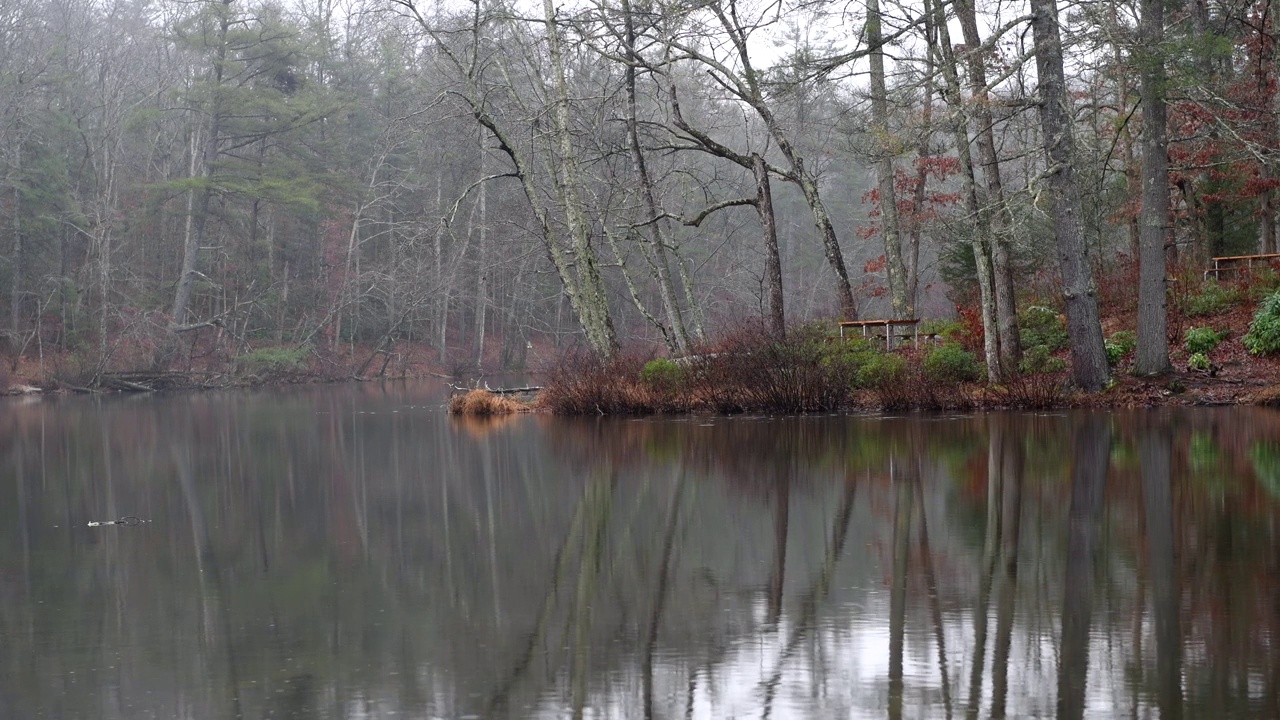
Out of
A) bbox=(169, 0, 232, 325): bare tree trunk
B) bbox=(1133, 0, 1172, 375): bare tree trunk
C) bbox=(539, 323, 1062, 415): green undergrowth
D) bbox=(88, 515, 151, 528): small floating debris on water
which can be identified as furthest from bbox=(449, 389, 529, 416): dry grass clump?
bbox=(169, 0, 232, 325): bare tree trunk

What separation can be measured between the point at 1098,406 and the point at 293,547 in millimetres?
13210

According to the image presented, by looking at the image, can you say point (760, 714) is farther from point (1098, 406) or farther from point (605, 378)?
point (605, 378)

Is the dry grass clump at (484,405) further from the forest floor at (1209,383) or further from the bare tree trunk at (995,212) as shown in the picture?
the forest floor at (1209,383)

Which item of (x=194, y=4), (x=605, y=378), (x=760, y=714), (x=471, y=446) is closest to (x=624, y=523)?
(x=760, y=714)

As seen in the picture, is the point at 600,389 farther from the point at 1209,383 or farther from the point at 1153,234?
the point at 1209,383

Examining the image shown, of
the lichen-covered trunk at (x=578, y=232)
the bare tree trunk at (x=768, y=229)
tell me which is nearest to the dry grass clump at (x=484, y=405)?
the lichen-covered trunk at (x=578, y=232)

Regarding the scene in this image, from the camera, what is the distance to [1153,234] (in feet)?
65.3

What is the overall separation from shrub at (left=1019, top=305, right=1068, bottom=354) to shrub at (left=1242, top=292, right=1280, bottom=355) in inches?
117

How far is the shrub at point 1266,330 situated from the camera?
20344 millimetres

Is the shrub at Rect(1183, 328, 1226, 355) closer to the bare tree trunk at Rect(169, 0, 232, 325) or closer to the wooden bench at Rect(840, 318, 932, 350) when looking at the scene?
the wooden bench at Rect(840, 318, 932, 350)

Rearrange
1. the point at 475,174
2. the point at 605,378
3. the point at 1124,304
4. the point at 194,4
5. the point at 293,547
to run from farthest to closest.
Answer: the point at 475,174
the point at 194,4
the point at 1124,304
the point at 605,378
the point at 293,547

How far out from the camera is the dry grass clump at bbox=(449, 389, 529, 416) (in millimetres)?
25938

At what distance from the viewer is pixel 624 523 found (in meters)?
10.0

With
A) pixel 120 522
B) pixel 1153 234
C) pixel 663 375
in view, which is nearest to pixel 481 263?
Answer: pixel 663 375
